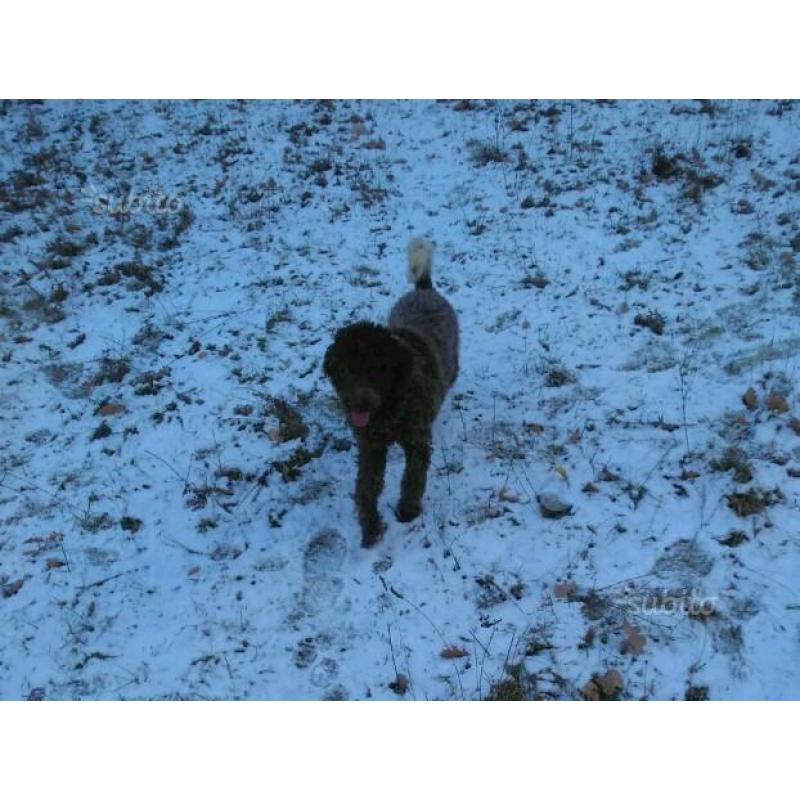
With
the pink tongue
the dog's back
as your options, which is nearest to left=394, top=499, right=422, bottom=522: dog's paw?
the pink tongue

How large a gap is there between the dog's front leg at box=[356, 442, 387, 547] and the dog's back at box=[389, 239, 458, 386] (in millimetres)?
1033

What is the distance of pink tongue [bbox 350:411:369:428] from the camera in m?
4.17

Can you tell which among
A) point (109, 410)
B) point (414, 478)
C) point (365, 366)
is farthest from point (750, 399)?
point (109, 410)

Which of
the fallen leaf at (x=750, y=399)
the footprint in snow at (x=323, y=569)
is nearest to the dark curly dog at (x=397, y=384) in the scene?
the footprint in snow at (x=323, y=569)

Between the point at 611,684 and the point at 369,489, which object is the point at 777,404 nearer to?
the point at 611,684

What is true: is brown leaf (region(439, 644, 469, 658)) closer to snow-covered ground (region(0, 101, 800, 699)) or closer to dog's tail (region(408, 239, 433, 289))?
snow-covered ground (region(0, 101, 800, 699))

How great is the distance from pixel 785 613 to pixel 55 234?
33.8ft

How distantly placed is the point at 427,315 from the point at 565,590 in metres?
2.75

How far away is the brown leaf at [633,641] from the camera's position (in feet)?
12.8

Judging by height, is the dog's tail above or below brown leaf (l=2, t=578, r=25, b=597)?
above

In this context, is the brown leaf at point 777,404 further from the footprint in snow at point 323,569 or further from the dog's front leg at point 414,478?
the footprint in snow at point 323,569

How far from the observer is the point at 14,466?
5.72 m

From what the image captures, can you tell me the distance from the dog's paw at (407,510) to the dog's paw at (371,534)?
0.23 m
